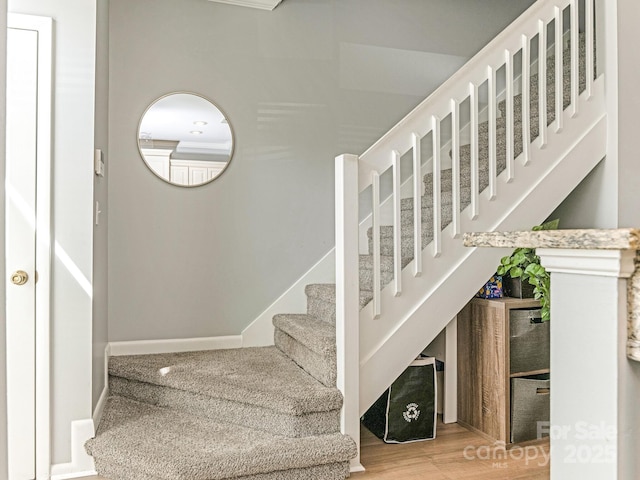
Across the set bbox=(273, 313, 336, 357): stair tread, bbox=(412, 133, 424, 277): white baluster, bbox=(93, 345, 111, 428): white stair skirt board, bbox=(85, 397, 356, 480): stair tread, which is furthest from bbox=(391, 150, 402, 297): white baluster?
bbox=(93, 345, 111, 428): white stair skirt board

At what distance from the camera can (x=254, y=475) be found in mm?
2127

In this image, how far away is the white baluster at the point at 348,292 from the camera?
228 centimetres

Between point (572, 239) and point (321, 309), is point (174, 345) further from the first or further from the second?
point (572, 239)

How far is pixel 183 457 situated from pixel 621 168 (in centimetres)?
260

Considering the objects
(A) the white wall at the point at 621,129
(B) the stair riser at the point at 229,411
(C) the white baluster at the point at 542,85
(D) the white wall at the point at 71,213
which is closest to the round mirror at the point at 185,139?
(D) the white wall at the point at 71,213

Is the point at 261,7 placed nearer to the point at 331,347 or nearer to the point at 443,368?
the point at 331,347

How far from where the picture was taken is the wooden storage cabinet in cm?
264

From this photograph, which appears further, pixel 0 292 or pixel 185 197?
pixel 185 197

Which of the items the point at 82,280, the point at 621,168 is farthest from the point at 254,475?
the point at 621,168

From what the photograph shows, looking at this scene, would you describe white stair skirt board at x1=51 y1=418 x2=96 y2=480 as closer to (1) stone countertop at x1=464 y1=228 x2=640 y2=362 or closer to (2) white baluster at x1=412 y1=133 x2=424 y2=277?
(2) white baluster at x1=412 y1=133 x2=424 y2=277

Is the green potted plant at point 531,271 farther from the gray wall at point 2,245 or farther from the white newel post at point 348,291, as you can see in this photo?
the gray wall at point 2,245

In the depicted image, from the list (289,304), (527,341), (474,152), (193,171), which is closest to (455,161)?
(474,152)

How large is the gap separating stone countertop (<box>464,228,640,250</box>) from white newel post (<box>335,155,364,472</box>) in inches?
51.1

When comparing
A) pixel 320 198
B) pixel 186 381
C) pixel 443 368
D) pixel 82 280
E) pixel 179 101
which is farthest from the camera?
pixel 320 198
